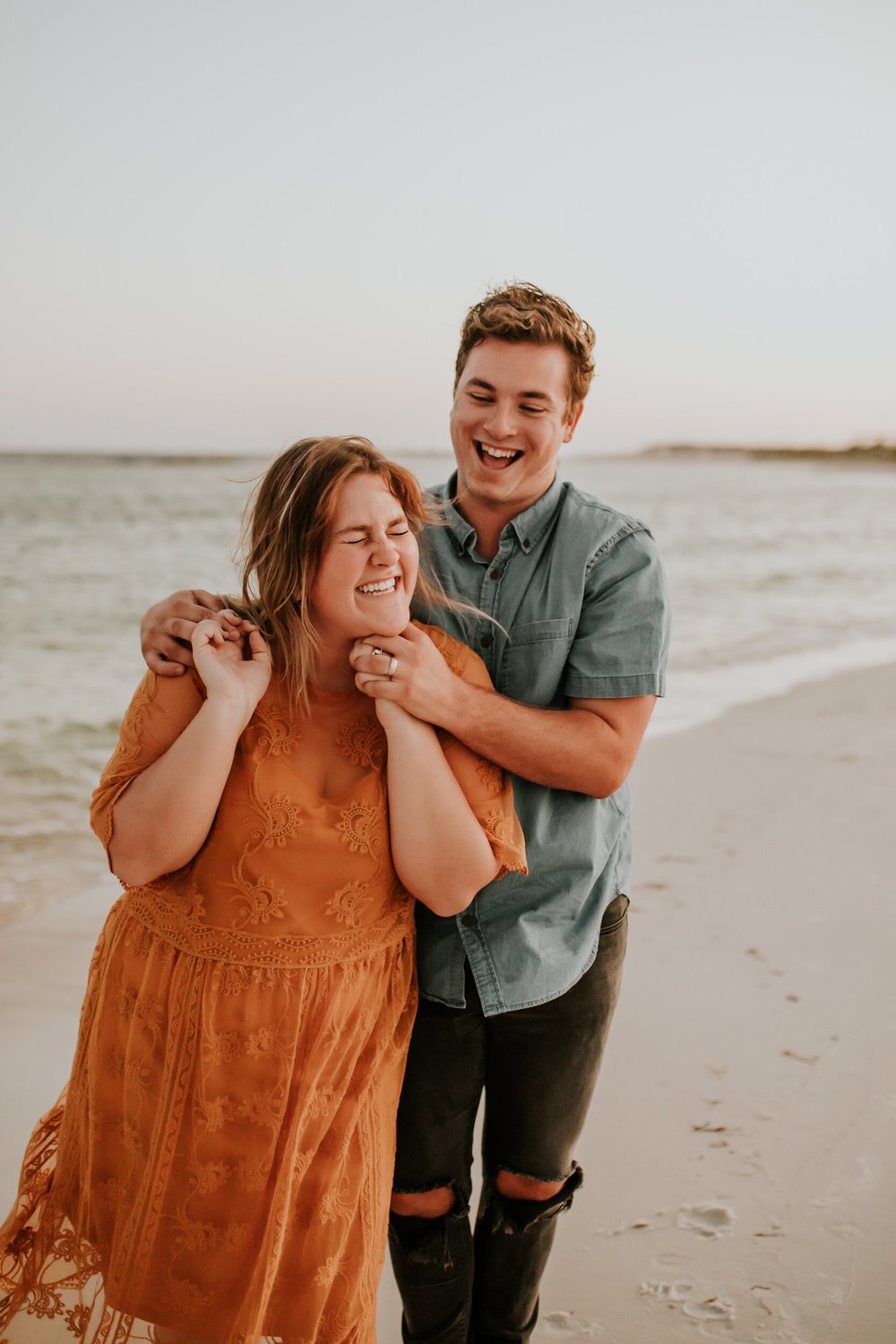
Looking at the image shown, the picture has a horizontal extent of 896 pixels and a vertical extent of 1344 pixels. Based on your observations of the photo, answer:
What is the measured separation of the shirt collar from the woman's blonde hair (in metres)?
0.25

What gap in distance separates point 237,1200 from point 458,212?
28.2ft

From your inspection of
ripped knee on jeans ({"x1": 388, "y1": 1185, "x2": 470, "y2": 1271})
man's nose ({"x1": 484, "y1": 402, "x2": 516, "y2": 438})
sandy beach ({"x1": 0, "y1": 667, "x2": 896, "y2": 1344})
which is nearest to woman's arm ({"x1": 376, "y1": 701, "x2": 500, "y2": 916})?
man's nose ({"x1": 484, "y1": 402, "x2": 516, "y2": 438})

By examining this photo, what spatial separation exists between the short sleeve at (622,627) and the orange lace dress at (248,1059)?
35 cm

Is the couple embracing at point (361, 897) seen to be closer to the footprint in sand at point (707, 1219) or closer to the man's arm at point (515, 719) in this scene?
the man's arm at point (515, 719)

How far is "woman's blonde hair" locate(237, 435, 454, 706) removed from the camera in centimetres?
173

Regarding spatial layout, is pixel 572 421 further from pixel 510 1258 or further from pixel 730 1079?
pixel 730 1079

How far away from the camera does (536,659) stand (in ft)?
6.52

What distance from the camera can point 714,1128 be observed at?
9.75 ft

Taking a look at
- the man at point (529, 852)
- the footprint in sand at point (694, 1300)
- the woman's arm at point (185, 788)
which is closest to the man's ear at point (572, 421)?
the man at point (529, 852)

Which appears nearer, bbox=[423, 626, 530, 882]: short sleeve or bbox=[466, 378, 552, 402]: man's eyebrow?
bbox=[423, 626, 530, 882]: short sleeve

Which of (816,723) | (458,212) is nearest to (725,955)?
(816,723)

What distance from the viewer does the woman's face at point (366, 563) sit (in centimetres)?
173

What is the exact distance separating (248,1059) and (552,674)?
0.90 metres

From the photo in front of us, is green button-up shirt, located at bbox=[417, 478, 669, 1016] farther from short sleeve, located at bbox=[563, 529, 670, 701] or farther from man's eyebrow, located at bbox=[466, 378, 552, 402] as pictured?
man's eyebrow, located at bbox=[466, 378, 552, 402]
